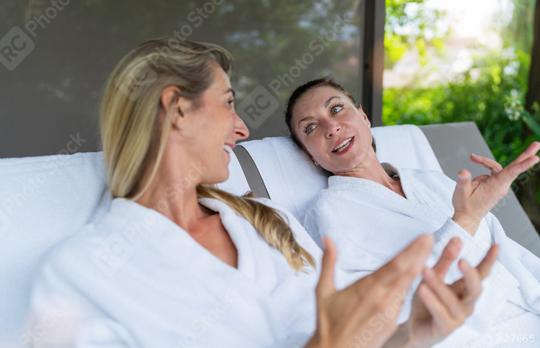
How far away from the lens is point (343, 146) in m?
1.93

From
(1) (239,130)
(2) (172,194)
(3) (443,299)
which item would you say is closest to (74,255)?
(2) (172,194)

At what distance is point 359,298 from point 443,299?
148 mm

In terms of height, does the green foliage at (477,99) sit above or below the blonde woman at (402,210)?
below

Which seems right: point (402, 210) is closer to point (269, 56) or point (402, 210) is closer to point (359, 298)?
point (359, 298)

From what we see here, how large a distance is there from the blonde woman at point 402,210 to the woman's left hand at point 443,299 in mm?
Answer: 533

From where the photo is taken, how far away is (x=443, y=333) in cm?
105

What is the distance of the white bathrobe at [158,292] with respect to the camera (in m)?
1.20

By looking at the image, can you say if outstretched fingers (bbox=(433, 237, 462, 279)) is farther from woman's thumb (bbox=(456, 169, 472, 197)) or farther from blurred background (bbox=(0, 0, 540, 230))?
blurred background (bbox=(0, 0, 540, 230))

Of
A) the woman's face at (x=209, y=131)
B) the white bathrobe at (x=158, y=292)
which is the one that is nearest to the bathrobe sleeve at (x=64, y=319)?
the white bathrobe at (x=158, y=292)

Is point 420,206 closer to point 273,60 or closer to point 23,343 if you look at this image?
point 23,343

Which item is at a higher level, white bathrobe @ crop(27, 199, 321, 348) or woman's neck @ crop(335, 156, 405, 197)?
white bathrobe @ crop(27, 199, 321, 348)

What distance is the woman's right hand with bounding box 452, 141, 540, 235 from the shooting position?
1.67 metres

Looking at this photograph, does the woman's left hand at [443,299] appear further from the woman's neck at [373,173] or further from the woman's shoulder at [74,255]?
the woman's neck at [373,173]

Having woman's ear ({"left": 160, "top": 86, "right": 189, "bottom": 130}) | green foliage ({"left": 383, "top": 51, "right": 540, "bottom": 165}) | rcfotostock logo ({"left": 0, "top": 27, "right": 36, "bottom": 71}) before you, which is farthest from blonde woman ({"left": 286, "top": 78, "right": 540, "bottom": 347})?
green foliage ({"left": 383, "top": 51, "right": 540, "bottom": 165})
